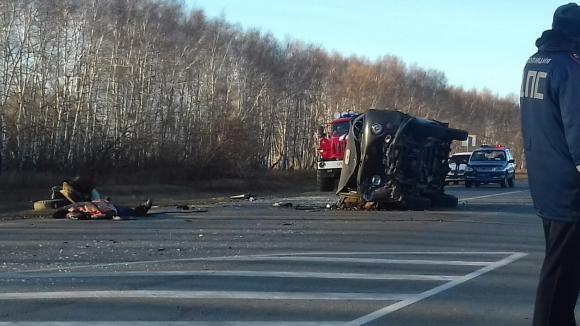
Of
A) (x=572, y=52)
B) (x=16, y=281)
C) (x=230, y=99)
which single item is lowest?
(x=16, y=281)

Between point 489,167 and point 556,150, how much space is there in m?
33.7

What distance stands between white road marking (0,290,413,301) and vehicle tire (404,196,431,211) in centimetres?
1166

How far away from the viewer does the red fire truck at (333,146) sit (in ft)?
92.3

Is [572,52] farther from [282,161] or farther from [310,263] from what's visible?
[282,161]

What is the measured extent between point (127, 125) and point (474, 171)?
23420 millimetres

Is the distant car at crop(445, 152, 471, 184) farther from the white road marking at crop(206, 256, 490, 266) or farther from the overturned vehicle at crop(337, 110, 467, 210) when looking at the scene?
the white road marking at crop(206, 256, 490, 266)

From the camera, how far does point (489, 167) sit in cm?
3691

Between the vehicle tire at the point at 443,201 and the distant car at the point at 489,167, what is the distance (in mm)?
15736

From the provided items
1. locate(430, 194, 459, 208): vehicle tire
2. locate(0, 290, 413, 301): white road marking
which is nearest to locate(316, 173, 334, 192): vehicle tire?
locate(430, 194, 459, 208): vehicle tire

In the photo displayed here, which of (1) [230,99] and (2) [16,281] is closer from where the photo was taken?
(2) [16,281]

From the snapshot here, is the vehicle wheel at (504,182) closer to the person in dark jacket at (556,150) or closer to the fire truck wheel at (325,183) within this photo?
the fire truck wheel at (325,183)

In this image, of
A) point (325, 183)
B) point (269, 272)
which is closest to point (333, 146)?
point (325, 183)

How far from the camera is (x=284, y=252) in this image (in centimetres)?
Answer: 1115

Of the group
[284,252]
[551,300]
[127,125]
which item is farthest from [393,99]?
[551,300]
